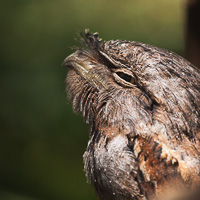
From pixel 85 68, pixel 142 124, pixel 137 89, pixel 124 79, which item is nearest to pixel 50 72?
pixel 85 68

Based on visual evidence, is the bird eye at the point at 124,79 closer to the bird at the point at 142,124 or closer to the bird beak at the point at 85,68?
the bird at the point at 142,124

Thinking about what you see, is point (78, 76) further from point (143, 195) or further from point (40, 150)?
point (40, 150)

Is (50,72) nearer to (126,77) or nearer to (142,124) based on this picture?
(126,77)

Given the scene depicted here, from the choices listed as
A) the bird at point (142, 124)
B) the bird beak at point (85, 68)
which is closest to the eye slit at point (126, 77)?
the bird at point (142, 124)

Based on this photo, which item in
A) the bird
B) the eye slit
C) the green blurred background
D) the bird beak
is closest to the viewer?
the bird

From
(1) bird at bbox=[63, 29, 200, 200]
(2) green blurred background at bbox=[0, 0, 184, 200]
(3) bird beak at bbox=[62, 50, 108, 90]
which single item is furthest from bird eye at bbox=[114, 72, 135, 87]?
(2) green blurred background at bbox=[0, 0, 184, 200]

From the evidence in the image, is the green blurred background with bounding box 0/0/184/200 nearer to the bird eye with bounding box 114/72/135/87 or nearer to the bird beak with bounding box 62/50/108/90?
the bird beak with bounding box 62/50/108/90

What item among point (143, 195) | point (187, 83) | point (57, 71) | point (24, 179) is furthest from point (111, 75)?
point (24, 179)
